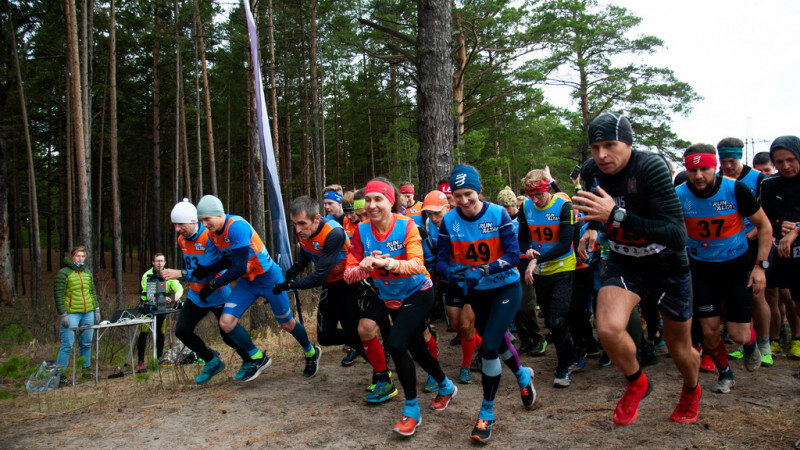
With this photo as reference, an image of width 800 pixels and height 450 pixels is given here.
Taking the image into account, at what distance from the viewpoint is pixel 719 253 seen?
491cm

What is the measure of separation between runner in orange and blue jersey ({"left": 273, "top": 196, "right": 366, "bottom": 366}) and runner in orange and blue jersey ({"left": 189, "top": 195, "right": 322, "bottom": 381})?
46 cm

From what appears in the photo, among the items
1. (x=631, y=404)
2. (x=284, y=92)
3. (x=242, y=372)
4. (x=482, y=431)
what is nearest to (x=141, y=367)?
(x=242, y=372)

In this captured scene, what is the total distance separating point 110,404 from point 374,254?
12.9 feet

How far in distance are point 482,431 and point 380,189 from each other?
A: 2.23m

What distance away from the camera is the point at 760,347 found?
5.71 metres

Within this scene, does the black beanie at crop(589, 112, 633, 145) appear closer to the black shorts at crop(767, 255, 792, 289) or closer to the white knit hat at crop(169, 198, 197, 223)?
the black shorts at crop(767, 255, 792, 289)

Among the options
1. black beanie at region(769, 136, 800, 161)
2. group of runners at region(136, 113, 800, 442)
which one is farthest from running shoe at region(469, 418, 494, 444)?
black beanie at region(769, 136, 800, 161)

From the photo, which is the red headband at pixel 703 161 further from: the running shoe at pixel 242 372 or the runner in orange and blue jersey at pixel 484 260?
the running shoe at pixel 242 372

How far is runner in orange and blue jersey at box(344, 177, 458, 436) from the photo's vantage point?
4320mm

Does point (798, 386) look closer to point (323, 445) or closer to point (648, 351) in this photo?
point (648, 351)

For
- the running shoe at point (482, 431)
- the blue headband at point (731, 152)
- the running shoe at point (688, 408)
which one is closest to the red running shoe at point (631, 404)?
the running shoe at point (688, 408)

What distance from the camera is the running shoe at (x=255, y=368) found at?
624cm

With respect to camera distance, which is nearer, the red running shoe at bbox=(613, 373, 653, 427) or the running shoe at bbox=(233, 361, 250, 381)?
the red running shoe at bbox=(613, 373, 653, 427)

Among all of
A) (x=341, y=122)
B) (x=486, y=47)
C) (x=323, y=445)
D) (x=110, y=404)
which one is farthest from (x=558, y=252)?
(x=341, y=122)
